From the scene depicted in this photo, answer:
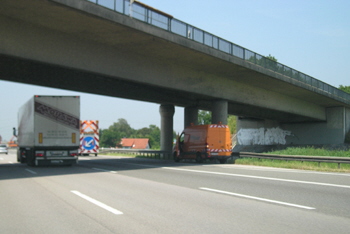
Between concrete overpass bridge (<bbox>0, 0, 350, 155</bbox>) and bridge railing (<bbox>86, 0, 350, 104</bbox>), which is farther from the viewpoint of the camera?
bridge railing (<bbox>86, 0, 350, 104</bbox>)

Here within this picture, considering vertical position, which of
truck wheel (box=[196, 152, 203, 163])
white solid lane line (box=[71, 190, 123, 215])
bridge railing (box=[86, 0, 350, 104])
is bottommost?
truck wheel (box=[196, 152, 203, 163])

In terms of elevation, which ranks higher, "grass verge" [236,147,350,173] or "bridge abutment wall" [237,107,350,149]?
"bridge abutment wall" [237,107,350,149]

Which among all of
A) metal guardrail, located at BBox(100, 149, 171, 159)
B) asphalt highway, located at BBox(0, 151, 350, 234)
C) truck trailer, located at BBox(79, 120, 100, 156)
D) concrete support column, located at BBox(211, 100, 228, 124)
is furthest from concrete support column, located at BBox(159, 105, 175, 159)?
asphalt highway, located at BBox(0, 151, 350, 234)

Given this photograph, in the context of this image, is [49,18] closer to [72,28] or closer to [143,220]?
[72,28]

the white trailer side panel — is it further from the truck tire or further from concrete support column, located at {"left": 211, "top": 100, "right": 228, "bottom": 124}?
concrete support column, located at {"left": 211, "top": 100, "right": 228, "bottom": 124}

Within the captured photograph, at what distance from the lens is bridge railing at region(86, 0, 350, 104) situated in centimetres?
2049

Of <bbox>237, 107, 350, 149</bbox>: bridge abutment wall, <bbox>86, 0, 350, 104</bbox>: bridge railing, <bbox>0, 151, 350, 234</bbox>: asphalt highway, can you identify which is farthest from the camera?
<bbox>237, 107, 350, 149</bbox>: bridge abutment wall

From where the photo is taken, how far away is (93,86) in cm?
2825

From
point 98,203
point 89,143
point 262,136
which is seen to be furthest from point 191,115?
point 98,203

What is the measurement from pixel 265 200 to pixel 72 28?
1415cm

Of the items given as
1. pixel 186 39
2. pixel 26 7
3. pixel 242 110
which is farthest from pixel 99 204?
pixel 242 110

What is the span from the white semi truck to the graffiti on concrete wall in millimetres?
40270

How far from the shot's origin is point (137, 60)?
2422cm

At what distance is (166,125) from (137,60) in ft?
58.0
